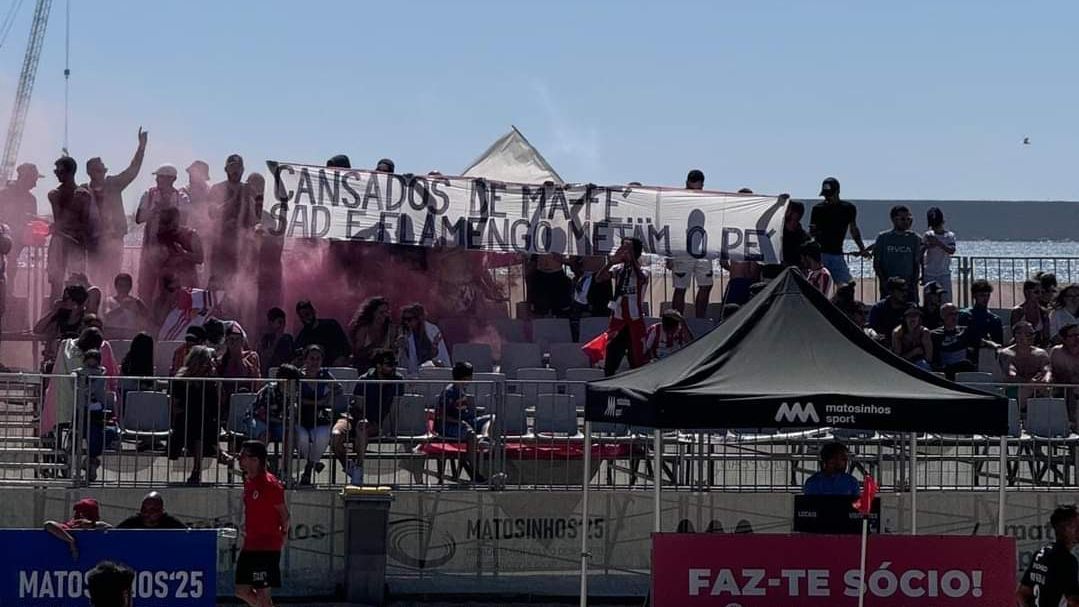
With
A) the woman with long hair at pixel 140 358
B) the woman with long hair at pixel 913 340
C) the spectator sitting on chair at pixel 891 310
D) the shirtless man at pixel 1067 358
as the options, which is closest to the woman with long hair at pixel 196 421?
the woman with long hair at pixel 140 358

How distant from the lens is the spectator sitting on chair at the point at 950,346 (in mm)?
19344

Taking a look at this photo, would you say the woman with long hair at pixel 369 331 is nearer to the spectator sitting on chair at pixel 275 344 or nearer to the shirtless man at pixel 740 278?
the spectator sitting on chair at pixel 275 344

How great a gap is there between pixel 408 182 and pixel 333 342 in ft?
9.66

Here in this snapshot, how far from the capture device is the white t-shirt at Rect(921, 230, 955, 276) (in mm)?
21734

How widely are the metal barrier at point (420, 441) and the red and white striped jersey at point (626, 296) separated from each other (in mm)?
1456

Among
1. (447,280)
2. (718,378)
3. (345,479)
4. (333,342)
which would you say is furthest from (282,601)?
(447,280)

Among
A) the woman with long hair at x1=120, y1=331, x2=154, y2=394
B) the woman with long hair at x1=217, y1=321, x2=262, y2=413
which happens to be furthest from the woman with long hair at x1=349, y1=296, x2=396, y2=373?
the woman with long hair at x1=120, y1=331, x2=154, y2=394

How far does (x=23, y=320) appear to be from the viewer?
20625mm

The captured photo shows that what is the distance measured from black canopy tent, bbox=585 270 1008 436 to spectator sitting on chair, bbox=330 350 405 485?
11.5 ft

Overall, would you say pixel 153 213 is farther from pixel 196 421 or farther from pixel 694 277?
pixel 694 277

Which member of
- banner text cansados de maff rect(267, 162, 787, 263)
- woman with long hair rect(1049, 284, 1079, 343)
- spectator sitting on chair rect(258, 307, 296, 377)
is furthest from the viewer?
banner text cansados de maff rect(267, 162, 787, 263)

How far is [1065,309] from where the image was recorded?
2053 cm

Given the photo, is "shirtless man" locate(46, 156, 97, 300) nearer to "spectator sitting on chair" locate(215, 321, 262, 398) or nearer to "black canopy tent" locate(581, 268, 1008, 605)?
"spectator sitting on chair" locate(215, 321, 262, 398)

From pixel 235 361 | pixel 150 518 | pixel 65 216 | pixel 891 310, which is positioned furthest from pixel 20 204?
pixel 891 310
